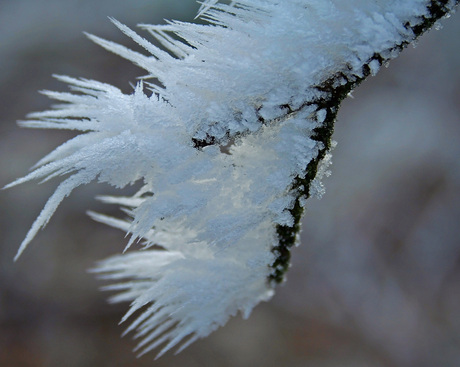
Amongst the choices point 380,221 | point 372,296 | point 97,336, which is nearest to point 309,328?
point 372,296

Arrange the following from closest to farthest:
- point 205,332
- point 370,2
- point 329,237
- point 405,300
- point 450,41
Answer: point 370,2
point 205,332
point 405,300
point 329,237
point 450,41

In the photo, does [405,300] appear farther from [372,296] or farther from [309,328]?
[309,328]

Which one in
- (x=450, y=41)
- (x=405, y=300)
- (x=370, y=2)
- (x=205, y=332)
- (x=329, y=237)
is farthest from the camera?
(x=450, y=41)

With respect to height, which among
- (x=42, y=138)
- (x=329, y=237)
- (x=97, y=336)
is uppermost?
(x=329, y=237)

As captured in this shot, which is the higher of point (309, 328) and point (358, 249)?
point (358, 249)

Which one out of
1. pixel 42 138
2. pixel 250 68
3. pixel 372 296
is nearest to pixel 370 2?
pixel 250 68

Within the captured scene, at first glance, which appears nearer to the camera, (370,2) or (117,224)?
(370,2)

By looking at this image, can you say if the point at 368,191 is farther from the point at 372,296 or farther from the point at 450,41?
the point at 450,41
